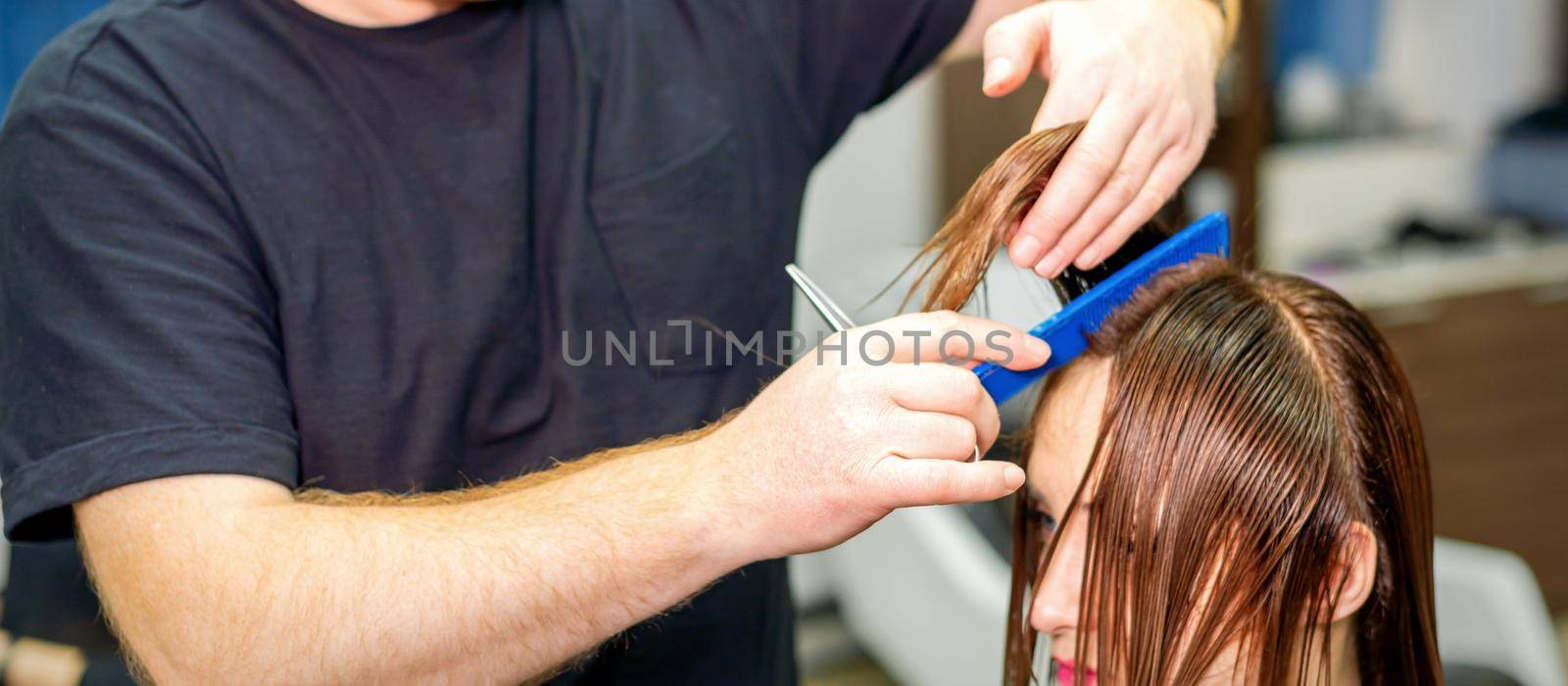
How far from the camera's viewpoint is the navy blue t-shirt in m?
0.75

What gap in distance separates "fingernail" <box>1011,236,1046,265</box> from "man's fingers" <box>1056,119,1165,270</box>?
2 centimetres

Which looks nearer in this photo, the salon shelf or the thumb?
the thumb

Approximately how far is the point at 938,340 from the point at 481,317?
0.42 m

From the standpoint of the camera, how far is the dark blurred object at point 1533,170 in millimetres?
2904

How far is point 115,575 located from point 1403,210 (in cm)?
309

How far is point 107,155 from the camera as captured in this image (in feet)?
2.55

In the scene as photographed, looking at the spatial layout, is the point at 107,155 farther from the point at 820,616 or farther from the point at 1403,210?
the point at 1403,210

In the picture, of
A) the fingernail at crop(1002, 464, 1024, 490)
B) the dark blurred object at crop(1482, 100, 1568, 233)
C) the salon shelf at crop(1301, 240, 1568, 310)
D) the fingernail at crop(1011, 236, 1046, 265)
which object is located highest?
the fingernail at crop(1011, 236, 1046, 265)

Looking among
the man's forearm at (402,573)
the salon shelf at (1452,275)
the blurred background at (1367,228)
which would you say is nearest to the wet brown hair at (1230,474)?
the man's forearm at (402,573)

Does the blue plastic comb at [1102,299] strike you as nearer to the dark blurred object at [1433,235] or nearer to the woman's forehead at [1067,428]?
the woman's forehead at [1067,428]

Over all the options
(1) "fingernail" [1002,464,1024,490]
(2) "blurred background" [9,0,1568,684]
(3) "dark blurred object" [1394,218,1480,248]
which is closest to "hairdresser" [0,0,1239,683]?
(1) "fingernail" [1002,464,1024,490]

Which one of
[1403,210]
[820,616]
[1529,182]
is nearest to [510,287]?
[820,616]

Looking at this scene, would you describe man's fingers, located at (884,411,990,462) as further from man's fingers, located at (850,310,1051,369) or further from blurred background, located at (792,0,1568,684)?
blurred background, located at (792,0,1568,684)

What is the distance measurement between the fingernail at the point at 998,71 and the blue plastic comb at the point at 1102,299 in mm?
169
